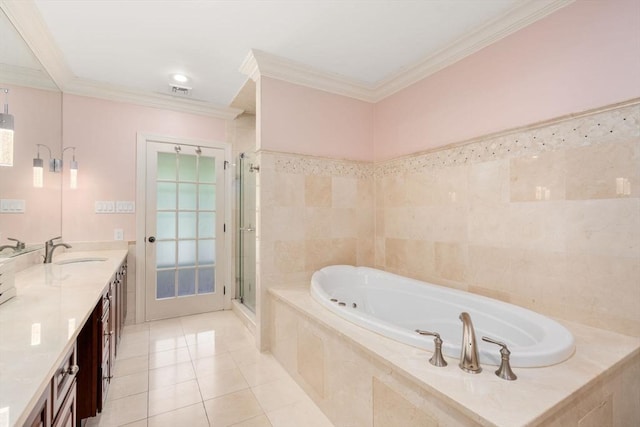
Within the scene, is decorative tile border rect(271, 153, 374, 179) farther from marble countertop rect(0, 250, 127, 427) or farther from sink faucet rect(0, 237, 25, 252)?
sink faucet rect(0, 237, 25, 252)

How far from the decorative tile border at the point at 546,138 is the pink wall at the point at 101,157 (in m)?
2.97

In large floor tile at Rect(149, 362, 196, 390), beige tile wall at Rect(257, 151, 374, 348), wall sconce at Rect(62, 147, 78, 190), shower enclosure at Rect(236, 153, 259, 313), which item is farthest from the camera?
shower enclosure at Rect(236, 153, 259, 313)

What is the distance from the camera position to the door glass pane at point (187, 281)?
327cm

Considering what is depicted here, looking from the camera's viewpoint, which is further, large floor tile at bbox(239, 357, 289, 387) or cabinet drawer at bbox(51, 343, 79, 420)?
large floor tile at bbox(239, 357, 289, 387)

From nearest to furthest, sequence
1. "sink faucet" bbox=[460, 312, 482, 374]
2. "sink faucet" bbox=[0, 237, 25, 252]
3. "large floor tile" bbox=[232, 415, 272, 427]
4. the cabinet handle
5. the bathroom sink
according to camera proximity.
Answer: the cabinet handle < "sink faucet" bbox=[460, 312, 482, 374] < "large floor tile" bbox=[232, 415, 272, 427] < "sink faucet" bbox=[0, 237, 25, 252] < the bathroom sink

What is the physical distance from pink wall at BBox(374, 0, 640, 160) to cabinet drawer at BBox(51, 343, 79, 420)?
8.48 feet

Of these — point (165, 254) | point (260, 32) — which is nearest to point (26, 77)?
point (260, 32)

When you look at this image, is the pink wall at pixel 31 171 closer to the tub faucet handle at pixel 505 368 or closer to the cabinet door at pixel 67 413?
the cabinet door at pixel 67 413

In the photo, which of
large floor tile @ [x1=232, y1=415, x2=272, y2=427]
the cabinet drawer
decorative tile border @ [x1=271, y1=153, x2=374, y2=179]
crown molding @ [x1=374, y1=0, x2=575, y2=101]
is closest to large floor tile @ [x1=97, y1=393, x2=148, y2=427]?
large floor tile @ [x1=232, y1=415, x2=272, y2=427]

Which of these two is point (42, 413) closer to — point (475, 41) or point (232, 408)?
point (232, 408)

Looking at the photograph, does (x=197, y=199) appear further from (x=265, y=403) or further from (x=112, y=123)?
(x=265, y=403)

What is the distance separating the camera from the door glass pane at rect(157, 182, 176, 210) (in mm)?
3176

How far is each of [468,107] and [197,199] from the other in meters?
2.92

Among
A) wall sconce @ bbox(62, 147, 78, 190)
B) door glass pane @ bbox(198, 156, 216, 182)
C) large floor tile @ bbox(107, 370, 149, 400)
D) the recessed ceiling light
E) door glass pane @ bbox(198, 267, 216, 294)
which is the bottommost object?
large floor tile @ bbox(107, 370, 149, 400)
